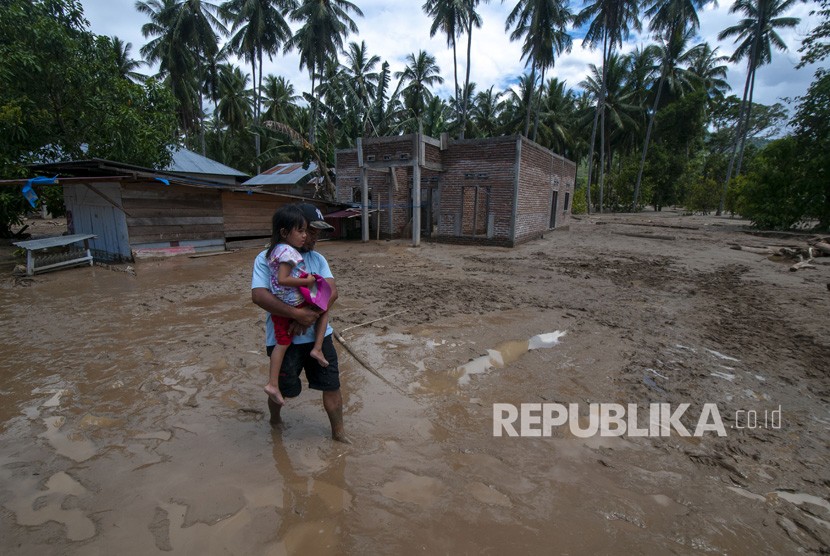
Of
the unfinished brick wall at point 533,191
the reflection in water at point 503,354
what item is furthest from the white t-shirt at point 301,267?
the unfinished brick wall at point 533,191

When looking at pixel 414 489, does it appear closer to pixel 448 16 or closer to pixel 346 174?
pixel 346 174

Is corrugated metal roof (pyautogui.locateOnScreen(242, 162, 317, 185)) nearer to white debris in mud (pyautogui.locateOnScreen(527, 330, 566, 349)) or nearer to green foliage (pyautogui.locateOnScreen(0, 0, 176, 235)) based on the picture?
green foliage (pyautogui.locateOnScreen(0, 0, 176, 235))

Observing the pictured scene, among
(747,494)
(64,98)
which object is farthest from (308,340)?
(64,98)

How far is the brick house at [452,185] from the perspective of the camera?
47.9 feet

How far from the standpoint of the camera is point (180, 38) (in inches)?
1045

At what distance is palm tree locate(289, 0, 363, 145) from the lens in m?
25.7

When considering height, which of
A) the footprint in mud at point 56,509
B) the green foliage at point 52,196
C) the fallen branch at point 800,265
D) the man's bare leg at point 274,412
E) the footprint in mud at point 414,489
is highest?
the green foliage at point 52,196

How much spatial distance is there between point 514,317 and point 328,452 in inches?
158

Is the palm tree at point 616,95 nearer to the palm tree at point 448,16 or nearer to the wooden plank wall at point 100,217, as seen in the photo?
the palm tree at point 448,16

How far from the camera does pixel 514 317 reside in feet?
19.9

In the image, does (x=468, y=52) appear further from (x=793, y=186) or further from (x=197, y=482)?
(x=197, y=482)

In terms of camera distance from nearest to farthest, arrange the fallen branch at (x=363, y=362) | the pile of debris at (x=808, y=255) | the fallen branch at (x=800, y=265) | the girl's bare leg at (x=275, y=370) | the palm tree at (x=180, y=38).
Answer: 1. the girl's bare leg at (x=275, y=370)
2. the fallen branch at (x=363, y=362)
3. the fallen branch at (x=800, y=265)
4. the pile of debris at (x=808, y=255)
5. the palm tree at (x=180, y=38)

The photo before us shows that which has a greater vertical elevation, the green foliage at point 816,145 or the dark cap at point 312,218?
the green foliage at point 816,145

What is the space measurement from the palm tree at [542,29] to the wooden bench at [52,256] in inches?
1077
